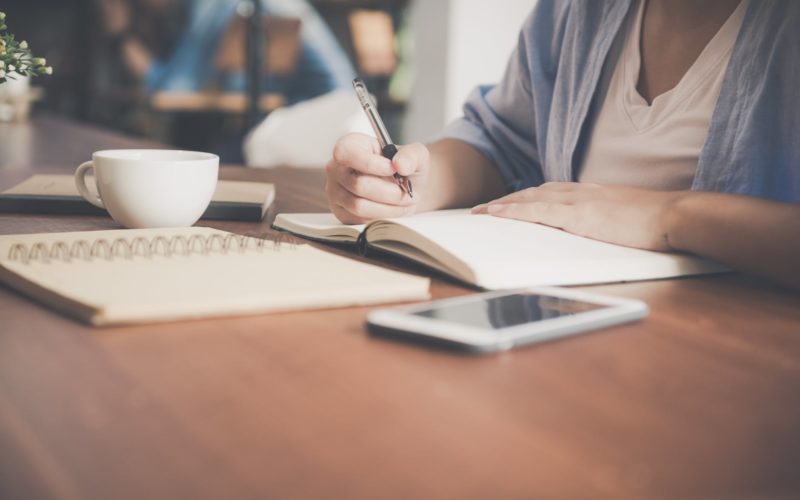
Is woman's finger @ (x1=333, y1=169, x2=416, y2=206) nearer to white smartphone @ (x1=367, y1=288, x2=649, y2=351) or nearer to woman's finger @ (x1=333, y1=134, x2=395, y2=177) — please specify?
woman's finger @ (x1=333, y1=134, x2=395, y2=177)

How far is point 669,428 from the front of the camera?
0.37 metres

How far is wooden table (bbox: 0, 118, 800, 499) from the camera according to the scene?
1.00 feet

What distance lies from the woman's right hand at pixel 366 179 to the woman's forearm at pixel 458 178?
0.14 m

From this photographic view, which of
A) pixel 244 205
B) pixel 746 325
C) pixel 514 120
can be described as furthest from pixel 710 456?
pixel 514 120

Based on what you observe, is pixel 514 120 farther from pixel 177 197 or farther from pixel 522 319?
pixel 522 319

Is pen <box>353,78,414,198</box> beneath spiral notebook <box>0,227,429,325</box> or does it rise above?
above

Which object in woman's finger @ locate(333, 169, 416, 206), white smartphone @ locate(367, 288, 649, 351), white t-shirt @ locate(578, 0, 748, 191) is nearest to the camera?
white smartphone @ locate(367, 288, 649, 351)

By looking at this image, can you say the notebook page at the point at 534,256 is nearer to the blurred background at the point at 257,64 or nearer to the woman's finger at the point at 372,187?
the woman's finger at the point at 372,187

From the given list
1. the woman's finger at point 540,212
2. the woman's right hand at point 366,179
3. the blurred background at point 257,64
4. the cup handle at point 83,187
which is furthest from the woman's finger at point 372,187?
the blurred background at point 257,64

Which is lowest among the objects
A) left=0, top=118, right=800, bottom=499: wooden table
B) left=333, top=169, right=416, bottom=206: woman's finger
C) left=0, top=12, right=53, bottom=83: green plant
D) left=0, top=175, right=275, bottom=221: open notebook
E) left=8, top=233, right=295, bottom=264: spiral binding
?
left=0, top=175, right=275, bottom=221: open notebook

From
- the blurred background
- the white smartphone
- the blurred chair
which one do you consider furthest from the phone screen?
the blurred chair

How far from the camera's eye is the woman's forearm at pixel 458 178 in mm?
1043

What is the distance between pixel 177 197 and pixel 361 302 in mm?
306

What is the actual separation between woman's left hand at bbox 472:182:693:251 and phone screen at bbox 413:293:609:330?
221mm
